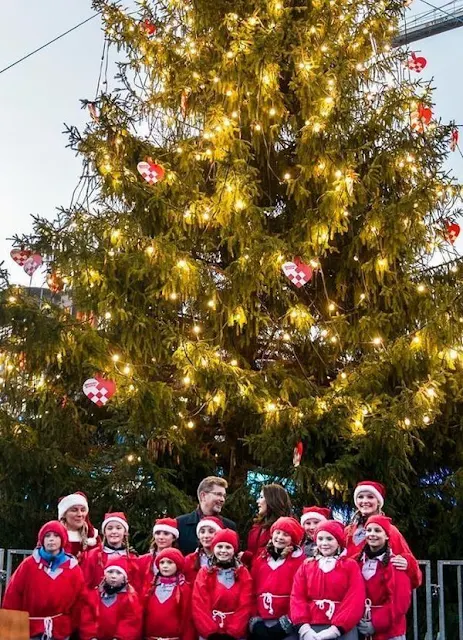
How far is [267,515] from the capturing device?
5891 mm

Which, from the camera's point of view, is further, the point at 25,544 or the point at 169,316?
the point at 169,316

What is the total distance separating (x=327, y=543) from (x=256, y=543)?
102 cm

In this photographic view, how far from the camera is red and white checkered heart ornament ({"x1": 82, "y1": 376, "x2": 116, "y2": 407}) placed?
23.7 feet

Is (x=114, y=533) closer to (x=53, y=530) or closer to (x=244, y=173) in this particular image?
(x=53, y=530)

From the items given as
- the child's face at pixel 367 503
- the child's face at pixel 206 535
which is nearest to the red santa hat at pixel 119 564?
the child's face at pixel 206 535

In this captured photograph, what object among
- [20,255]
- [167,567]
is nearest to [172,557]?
[167,567]

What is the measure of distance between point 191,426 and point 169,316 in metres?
1.28

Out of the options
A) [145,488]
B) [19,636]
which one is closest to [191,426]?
[145,488]

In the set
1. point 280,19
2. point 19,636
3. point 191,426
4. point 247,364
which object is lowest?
point 19,636

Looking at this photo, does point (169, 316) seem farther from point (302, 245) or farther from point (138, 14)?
point (138, 14)

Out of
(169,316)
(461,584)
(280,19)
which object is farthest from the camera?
(280,19)

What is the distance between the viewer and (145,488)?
7.32 m

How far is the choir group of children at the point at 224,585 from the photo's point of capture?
4.95 m

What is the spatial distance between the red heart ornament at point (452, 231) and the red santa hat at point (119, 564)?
5597 mm
